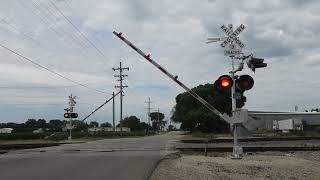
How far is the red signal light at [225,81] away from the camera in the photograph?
18.3m

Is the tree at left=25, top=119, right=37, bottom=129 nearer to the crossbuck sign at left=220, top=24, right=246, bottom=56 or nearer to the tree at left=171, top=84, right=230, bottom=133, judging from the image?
the tree at left=171, top=84, right=230, bottom=133

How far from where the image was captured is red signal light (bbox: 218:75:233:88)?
1827cm

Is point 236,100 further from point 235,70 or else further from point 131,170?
point 131,170

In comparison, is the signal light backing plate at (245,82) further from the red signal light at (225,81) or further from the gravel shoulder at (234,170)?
the gravel shoulder at (234,170)

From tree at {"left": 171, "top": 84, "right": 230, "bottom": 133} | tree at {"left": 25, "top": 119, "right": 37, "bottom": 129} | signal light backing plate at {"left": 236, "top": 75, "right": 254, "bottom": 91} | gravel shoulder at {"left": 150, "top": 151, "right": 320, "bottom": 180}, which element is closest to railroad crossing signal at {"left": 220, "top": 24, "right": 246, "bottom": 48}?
signal light backing plate at {"left": 236, "top": 75, "right": 254, "bottom": 91}

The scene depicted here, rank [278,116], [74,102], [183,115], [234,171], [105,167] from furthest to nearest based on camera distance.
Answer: [278,116] → [183,115] → [74,102] → [105,167] → [234,171]

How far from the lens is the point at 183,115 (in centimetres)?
12362

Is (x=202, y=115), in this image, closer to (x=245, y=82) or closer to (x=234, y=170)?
(x=245, y=82)

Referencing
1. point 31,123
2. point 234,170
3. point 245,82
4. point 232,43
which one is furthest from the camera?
point 31,123

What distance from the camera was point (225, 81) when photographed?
60.1 feet

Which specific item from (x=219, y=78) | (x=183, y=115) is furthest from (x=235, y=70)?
(x=183, y=115)

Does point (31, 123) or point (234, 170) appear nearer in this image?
point (234, 170)

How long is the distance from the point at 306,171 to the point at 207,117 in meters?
93.8

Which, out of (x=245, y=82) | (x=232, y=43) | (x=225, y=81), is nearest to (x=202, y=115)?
(x=232, y=43)
